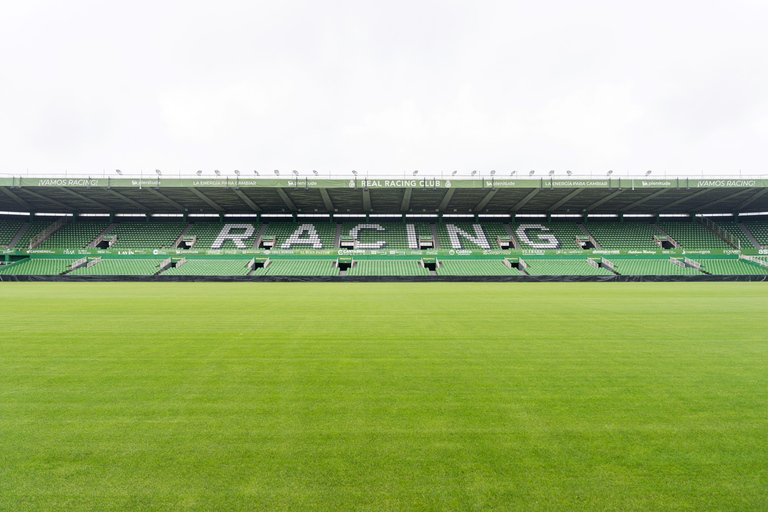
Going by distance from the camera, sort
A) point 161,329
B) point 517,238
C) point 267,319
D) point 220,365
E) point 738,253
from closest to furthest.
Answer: point 220,365
point 161,329
point 267,319
point 738,253
point 517,238

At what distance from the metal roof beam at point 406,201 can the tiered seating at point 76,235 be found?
3276 centimetres

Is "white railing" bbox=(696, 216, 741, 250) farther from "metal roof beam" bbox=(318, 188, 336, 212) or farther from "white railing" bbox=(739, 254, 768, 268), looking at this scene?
"metal roof beam" bbox=(318, 188, 336, 212)

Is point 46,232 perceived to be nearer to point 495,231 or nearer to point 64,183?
point 64,183

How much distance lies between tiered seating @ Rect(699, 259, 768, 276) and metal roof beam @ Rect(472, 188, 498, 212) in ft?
64.1

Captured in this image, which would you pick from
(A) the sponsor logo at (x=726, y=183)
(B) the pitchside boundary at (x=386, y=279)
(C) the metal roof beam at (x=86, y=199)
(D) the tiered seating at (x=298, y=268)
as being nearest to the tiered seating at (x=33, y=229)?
(C) the metal roof beam at (x=86, y=199)

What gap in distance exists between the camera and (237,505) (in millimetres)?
1601

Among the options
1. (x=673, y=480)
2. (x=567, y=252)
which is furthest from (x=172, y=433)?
(x=567, y=252)

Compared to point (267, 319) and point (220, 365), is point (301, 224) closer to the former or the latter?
point (267, 319)

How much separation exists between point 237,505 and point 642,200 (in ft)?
133

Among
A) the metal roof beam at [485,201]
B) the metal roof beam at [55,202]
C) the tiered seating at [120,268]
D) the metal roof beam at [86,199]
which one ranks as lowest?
the tiered seating at [120,268]

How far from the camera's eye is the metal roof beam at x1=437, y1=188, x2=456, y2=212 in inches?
1184

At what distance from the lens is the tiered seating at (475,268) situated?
28447 mm

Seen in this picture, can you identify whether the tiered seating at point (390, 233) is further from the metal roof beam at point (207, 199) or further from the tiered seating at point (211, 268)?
the metal roof beam at point (207, 199)

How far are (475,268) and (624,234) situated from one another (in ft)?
61.5
